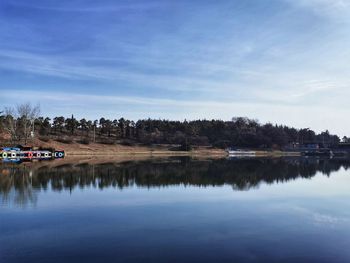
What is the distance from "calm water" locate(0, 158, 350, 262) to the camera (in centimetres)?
1261

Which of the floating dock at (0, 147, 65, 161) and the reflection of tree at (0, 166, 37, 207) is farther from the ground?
the floating dock at (0, 147, 65, 161)

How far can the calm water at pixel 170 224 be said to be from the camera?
12609mm

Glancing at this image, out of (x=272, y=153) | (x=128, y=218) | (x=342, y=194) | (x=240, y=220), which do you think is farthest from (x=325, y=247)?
(x=272, y=153)

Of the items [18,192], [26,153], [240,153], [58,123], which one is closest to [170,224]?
[18,192]

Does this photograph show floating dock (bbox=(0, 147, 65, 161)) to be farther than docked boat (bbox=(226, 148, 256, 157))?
No

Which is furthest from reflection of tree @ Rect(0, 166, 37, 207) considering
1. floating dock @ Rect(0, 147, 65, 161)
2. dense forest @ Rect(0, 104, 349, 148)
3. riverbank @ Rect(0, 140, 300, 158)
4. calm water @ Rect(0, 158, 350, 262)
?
dense forest @ Rect(0, 104, 349, 148)

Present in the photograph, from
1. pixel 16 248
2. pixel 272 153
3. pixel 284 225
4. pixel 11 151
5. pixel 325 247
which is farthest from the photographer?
pixel 272 153

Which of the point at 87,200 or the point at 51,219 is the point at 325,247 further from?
the point at 87,200

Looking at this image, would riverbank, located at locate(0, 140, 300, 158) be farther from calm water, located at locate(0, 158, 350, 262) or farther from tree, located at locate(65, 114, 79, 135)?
calm water, located at locate(0, 158, 350, 262)

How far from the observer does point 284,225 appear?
56.9ft

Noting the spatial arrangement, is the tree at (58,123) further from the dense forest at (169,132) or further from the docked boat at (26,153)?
the docked boat at (26,153)

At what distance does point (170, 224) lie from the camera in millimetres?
17094

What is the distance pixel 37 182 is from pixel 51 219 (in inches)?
633

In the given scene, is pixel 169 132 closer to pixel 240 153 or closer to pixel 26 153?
pixel 240 153
